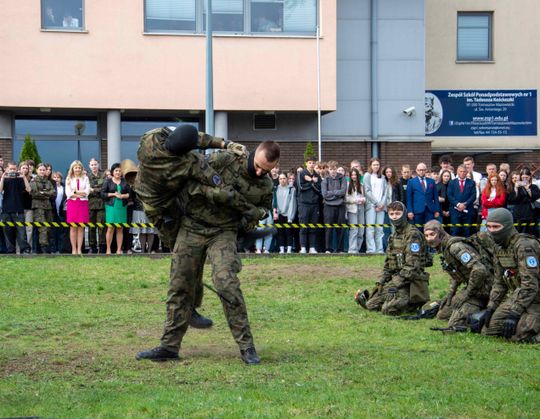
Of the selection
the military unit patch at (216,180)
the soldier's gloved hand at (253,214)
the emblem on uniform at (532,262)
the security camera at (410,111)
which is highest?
the security camera at (410,111)

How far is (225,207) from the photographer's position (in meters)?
9.18

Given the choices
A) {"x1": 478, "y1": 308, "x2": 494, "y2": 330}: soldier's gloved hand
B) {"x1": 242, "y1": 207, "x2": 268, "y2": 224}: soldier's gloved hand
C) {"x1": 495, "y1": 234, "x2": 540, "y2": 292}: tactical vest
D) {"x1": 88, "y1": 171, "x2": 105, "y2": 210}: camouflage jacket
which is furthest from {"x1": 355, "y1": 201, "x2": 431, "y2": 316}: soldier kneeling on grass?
{"x1": 88, "y1": 171, "x2": 105, "y2": 210}: camouflage jacket

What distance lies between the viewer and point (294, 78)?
27.0m

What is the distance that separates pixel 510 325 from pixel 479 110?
22361 millimetres

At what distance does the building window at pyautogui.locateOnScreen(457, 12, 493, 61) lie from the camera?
3184cm

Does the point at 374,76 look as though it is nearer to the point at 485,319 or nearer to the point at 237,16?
the point at 237,16

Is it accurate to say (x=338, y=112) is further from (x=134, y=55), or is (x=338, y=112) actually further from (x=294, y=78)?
(x=134, y=55)

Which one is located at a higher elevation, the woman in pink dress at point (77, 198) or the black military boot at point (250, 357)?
the woman in pink dress at point (77, 198)

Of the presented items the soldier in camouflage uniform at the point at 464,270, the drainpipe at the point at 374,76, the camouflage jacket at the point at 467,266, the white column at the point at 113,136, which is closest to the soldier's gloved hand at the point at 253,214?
the soldier in camouflage uniform at the point at 464,270

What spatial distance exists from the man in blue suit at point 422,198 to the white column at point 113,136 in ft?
28.6

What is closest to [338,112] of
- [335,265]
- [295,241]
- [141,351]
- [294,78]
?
[294,78]

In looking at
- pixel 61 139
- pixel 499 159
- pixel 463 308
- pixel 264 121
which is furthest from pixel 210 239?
pixel 499 159

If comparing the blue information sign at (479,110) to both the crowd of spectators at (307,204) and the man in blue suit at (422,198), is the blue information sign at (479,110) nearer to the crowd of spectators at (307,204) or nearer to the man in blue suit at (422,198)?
the crowd of spectators at (307,204)

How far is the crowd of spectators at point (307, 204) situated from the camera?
20.6m
